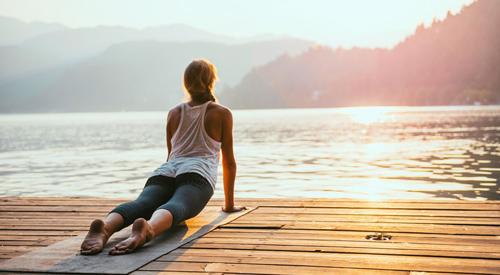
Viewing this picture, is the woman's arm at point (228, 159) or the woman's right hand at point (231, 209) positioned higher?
the woman's arm at point (228, 159)

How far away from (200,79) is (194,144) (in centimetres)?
62

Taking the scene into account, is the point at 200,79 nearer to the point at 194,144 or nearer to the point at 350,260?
the point at 194,144

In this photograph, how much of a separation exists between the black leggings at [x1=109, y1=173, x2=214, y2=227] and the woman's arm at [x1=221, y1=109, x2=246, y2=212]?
442 millimetres

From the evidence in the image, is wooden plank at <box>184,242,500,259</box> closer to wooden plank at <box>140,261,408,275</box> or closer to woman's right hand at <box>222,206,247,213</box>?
wooden plank at <box>140,261,408,275</box>

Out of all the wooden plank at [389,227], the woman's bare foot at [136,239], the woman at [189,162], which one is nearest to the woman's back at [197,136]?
the woman at [189,162]

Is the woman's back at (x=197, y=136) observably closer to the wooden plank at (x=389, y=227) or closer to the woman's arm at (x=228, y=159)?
the woman's arm at (x=228, y=159)

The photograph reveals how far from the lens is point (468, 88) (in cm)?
19725

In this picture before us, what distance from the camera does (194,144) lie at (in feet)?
19.3

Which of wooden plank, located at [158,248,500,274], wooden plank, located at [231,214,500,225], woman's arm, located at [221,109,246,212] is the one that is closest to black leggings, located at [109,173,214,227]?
woman's arm, located at [221,109,246,212]

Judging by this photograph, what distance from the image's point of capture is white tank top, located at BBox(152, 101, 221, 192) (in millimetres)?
5801

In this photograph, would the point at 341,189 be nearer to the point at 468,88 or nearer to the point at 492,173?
the point at 492,173

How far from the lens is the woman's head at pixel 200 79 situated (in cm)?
565

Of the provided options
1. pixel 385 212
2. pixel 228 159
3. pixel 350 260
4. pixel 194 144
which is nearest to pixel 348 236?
pixel 350 260

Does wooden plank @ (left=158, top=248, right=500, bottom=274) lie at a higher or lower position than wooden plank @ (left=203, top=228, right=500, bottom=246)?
higher
